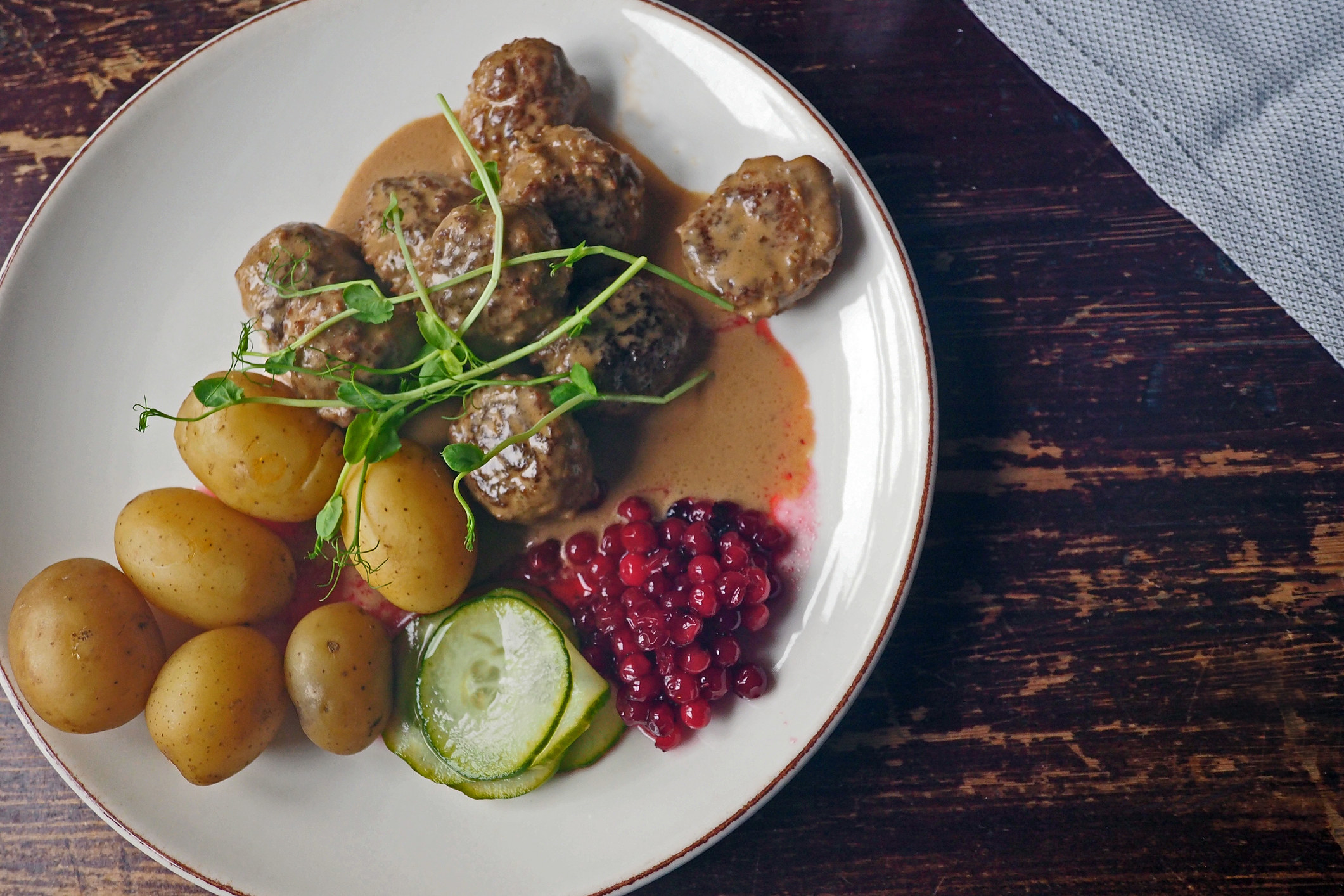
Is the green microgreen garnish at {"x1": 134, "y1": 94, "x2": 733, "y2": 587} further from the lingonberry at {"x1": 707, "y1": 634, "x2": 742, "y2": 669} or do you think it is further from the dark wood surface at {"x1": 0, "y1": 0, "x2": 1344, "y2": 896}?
the dark wood surface at {"x1": 0, "y1": 0, "x2": 1344, "y2": 896}

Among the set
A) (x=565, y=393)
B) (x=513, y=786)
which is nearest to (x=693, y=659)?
(x=513, y=786)

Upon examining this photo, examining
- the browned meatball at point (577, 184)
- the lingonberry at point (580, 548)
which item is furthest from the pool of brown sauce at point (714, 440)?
the browned meatball at point (577, 184)

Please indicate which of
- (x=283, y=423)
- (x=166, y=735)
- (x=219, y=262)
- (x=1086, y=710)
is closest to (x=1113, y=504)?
(x=1086, y=710)

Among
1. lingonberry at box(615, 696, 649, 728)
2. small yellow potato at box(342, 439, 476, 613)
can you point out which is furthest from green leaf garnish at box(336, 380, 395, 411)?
lingonberry at box(615, 696, 649, 728)

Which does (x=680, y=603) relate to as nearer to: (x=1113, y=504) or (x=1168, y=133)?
(x=1113, y=504)

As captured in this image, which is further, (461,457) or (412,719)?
(412,719)

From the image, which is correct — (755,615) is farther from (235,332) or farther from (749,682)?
(235,332)
